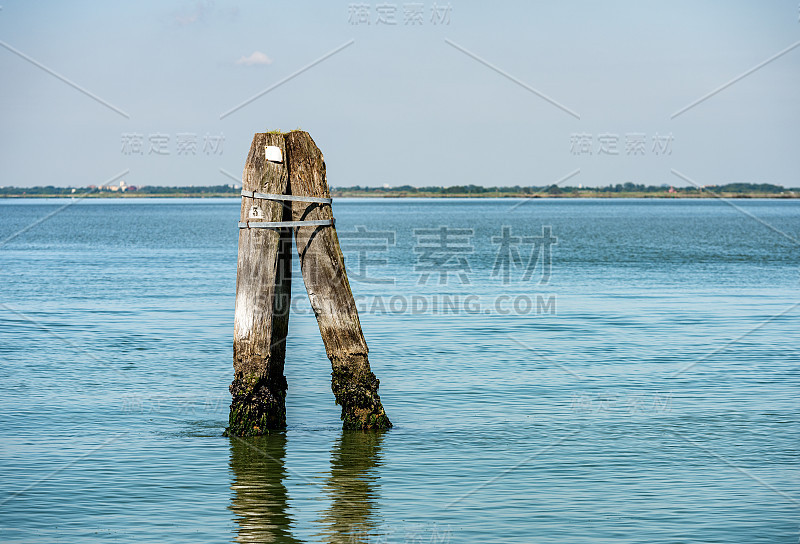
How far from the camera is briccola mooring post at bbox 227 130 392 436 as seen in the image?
39.1ft

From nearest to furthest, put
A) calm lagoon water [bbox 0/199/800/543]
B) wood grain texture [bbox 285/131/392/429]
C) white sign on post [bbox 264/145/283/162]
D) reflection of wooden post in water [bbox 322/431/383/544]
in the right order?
reflection of wooden post in water [bbox 322/431/383/544], calm lagoon water [bbox 0/199/800/543], white sign on post [bbox 264/145/283/162], wood grain texture [bbox 285/131/392/429]

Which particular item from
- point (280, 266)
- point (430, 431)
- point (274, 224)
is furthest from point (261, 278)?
point (430, 431)

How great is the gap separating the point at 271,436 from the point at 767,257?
51891 millimetres

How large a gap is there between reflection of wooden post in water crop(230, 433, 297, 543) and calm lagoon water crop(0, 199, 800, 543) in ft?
0.12

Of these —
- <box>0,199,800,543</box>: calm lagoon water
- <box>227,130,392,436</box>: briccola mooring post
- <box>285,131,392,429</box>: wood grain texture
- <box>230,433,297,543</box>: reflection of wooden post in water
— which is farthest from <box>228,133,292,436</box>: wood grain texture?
<box>0,199,800,543</box>: calm lagoon water

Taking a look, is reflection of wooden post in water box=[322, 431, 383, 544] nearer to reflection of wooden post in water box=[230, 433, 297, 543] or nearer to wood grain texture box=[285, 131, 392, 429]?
reflection of wooden post in water box=[230, 433, 297, 543]

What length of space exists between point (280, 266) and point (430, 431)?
3.54m

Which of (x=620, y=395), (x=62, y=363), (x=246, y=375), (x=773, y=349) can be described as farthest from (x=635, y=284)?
(x=246, y=375)

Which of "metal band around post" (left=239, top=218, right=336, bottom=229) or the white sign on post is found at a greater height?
the white sign on post

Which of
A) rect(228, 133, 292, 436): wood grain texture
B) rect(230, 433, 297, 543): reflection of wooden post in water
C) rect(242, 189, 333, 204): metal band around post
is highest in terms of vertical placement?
rect(242, 189, 333, 204): metal band around post

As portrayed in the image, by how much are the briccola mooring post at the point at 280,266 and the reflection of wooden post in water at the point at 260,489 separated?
0.61 meters

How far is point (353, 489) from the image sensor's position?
10.9m

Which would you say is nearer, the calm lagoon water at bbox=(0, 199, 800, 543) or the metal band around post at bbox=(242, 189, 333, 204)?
the calm lagoon water at bbox=(0, 199, 800, 543)

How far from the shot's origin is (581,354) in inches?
797
